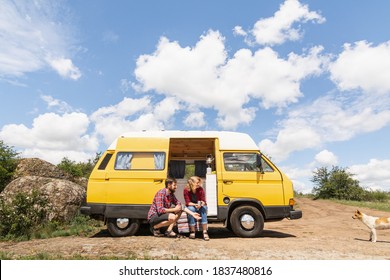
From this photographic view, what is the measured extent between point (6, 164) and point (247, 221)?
12839 millimetres

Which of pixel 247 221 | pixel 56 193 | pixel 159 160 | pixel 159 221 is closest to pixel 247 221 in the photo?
pixel 247 221

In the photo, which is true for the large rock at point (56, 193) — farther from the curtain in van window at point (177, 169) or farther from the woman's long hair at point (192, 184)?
the woman's long hair at point (192, 184)

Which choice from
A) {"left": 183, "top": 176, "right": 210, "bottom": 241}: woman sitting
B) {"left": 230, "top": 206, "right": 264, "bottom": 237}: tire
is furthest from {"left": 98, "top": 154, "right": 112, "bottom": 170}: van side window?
{"left": 230, "top": 206, "right": 264, "bottom": 237}: tire

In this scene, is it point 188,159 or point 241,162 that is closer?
point 241,162

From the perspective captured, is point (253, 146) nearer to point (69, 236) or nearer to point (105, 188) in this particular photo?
point (105, 188)

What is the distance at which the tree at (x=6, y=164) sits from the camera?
48.6ft

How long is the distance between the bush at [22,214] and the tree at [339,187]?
2697 centimetres

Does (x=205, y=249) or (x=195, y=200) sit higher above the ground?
(x=195, y=200)

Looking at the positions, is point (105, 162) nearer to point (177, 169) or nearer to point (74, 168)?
point (177, 169)

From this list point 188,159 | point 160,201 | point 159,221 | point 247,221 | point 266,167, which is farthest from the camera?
point 188,159

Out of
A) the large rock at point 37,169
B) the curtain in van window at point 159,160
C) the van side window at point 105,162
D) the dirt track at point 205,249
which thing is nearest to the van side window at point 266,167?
the dirt track at point 205,249

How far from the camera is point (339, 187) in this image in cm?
3038
